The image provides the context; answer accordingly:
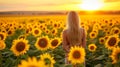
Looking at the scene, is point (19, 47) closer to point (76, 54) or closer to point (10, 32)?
point (76, 54)

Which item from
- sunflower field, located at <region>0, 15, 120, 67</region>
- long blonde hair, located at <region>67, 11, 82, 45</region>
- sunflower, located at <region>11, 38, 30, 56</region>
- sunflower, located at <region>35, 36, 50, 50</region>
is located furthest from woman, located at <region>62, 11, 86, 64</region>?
sunflower, located at <region>11, 38, 30, 56</region>

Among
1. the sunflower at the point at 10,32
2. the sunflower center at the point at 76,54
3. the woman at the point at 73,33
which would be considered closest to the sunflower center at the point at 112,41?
the woman at the point at 73,33

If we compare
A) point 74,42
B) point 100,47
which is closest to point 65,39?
point 74,42

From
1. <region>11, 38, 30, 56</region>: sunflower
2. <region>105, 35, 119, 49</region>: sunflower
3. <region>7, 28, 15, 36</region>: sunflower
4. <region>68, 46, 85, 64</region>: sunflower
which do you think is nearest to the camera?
<region>68, 46, 85, 64</region>: sunflower

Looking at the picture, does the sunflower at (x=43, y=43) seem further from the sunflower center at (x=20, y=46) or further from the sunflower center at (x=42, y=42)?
the sunflower center at (x=20, y=46)

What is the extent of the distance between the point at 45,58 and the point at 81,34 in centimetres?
122

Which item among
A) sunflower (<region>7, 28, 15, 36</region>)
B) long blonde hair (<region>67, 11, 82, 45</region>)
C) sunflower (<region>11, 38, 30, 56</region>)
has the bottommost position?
sunflower (<region>11, 38, 30, 56</region>)

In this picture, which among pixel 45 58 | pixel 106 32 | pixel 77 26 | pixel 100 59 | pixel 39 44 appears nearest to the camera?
pixel 45 58

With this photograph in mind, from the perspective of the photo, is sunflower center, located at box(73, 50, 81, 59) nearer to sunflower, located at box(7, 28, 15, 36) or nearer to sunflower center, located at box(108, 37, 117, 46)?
sunflower center, located at box(108, 37, 117, 46)

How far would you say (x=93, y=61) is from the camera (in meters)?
9.04

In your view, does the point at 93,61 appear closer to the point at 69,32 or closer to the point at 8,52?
the point at 8,52

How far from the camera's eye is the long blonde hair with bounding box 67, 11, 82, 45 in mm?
6578

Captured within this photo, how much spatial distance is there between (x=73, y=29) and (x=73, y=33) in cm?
10

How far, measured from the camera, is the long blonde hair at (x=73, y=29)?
6.58 meters
